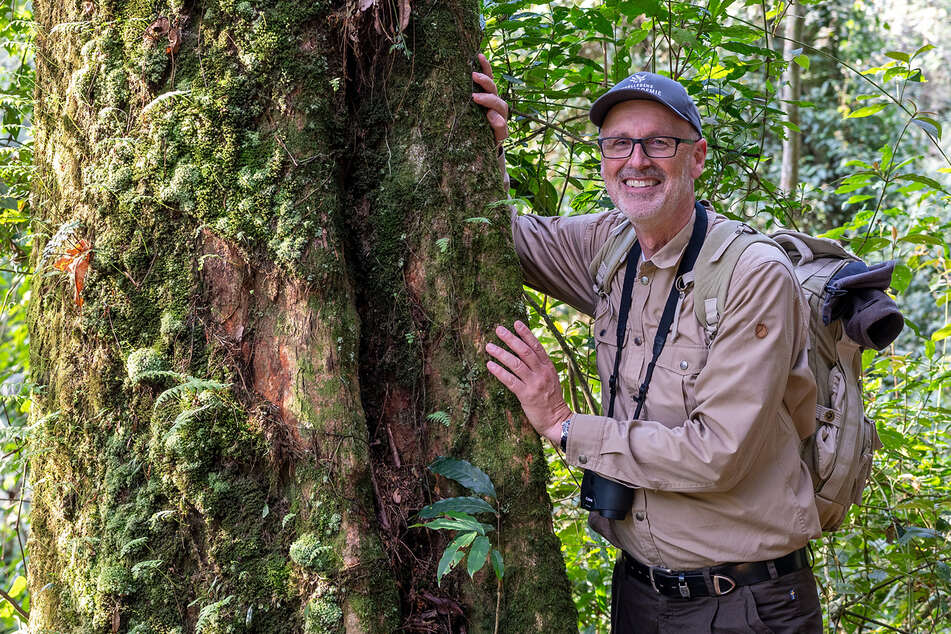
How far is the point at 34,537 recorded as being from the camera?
261 cm

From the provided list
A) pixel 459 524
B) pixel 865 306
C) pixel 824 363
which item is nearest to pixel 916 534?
pixel 824 363

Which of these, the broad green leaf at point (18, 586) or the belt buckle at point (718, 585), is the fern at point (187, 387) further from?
the belt buckle at point (718, 585)

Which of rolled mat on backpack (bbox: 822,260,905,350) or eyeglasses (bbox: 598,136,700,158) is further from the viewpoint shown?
eyeglasses (bbox: 598,136,700,158)

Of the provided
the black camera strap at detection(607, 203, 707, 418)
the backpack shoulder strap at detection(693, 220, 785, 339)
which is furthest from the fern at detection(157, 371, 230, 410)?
the backpack shoulder strap at detection(693, 220, 785, 339)

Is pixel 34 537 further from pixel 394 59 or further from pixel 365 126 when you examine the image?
pixel 394 59

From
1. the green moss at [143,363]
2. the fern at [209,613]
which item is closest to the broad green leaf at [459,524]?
the fern at [209,613]

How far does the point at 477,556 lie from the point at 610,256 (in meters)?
1.62

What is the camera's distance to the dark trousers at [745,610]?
2.70 m

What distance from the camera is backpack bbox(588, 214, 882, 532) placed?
2.72 m

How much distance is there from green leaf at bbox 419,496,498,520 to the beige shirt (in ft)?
1.61

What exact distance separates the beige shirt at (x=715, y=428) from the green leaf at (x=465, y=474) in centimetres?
39

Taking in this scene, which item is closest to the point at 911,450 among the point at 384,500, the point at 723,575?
the point at 723,575

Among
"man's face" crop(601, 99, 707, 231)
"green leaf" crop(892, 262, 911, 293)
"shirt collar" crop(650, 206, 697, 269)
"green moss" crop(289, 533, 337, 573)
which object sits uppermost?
"man's face" crop(601, 99, 707, 231)

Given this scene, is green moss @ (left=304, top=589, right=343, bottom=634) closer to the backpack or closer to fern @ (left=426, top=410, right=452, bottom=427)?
fern @ (left=426, top=410, right=452, bottom=427)
